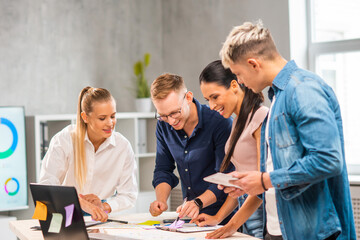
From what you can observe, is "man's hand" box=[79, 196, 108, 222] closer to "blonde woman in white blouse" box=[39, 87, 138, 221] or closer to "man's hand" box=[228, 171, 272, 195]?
"blonde woman in white blouse" box=[39, 87, 138, 221]

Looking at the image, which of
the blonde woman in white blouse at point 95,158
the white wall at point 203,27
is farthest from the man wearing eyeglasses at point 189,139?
the white wall at point 203,27

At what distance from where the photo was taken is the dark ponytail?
7.38 feet

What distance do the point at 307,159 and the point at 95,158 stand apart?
1.56 meters

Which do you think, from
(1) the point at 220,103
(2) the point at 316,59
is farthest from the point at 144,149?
(1) the point at 220,103

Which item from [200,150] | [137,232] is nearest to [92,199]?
[137,232]

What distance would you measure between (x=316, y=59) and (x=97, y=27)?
222 cm

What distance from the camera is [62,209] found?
1983mm

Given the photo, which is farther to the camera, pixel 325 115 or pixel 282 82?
pixel 282 82

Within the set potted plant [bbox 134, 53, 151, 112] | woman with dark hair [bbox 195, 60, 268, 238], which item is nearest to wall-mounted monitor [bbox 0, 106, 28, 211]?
potted plant [bbox 134, 53, 151, 112]

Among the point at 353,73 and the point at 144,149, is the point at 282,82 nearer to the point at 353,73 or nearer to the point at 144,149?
the point at 353,73

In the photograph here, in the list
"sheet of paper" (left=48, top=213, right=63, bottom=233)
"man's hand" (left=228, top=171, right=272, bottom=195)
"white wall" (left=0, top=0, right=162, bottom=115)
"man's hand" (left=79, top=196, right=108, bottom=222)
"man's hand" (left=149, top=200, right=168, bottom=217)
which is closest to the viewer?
"man's hand" (left=228, top=171, right=272, bottom=195)

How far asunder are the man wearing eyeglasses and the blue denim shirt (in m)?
0.78

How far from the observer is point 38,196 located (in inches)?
84.3

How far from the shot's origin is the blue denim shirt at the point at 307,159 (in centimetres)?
159
